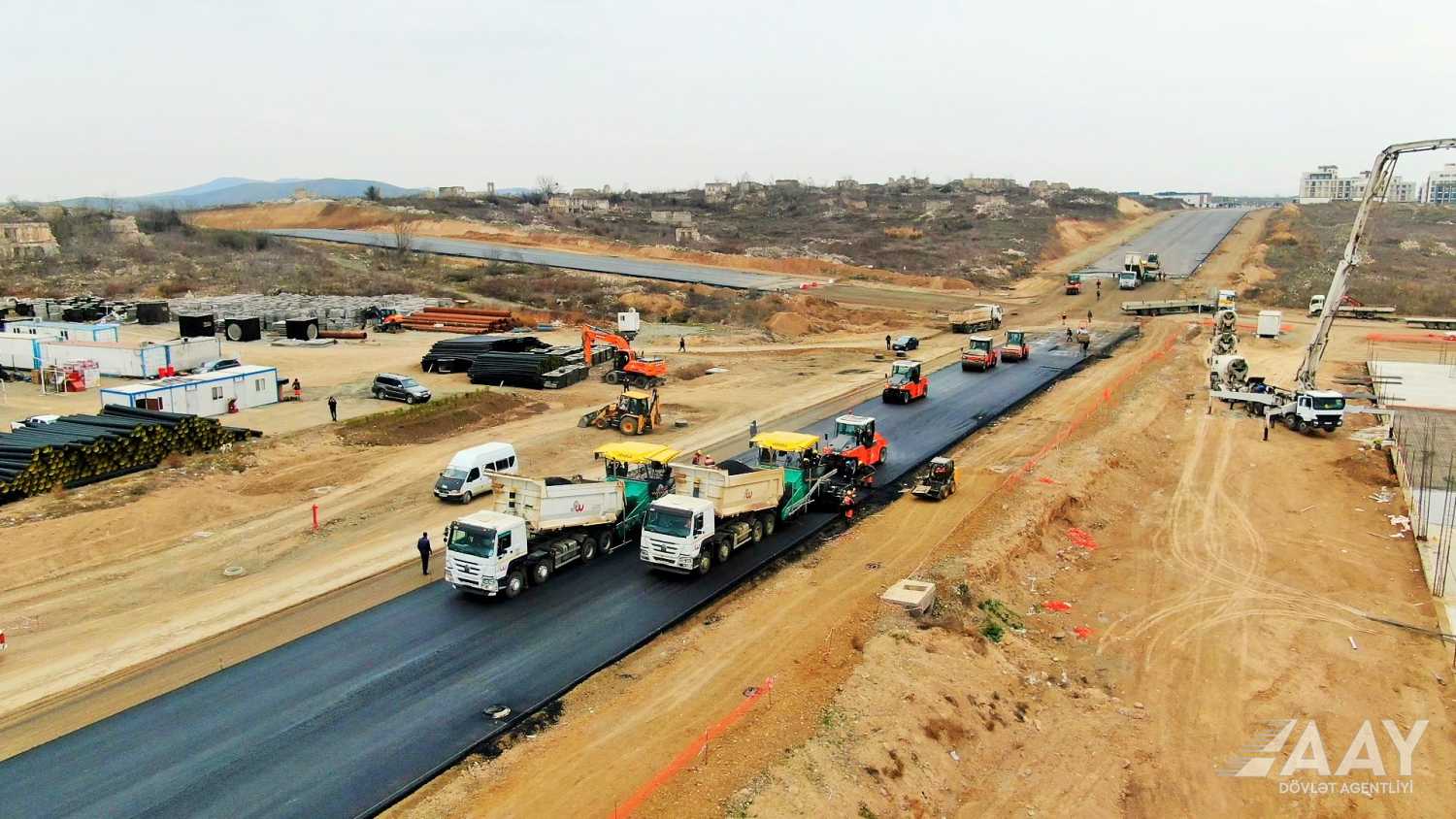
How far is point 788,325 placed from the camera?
68.9 metres

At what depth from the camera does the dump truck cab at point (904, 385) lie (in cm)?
4547

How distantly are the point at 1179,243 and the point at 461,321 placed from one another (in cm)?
10916

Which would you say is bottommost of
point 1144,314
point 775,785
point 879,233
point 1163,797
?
point 1163,797

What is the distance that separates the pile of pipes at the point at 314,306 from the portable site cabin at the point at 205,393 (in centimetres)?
2326

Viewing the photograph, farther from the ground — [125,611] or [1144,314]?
[1144,314]

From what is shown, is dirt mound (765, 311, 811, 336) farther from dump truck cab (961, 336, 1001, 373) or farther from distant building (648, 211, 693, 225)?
distant building (648, 211, 693, 225)

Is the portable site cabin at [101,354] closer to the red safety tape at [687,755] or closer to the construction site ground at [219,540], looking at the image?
the construction site ground at [219,540]

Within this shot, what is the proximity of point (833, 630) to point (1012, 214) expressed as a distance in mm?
146412

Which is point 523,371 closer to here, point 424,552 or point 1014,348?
point 424,552

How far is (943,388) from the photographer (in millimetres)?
49625

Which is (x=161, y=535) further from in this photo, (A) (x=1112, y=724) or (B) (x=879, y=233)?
(B) (x=879, y=233)

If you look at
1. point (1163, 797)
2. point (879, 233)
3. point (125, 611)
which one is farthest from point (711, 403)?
point (879, 233)

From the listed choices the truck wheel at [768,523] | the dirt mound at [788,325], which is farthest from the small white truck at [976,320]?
the truck wheel at [768,523]

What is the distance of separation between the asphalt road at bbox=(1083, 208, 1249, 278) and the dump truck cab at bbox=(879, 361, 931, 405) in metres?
66.1
